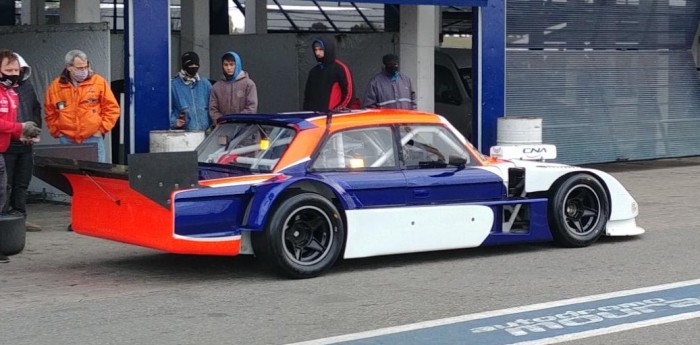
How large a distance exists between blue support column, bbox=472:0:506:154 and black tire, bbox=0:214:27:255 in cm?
751

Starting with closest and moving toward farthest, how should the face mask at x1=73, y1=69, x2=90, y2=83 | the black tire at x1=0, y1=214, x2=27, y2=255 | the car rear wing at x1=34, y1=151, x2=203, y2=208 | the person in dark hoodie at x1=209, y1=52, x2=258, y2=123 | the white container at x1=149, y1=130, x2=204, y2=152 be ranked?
1. the car rear wing at x1=34, y1=151, x2=203, y2=208
2. the black tire at x1=0, y1=214, x2=27, y2=255
3. the face mask at x1=73, y1=69, x2=90, y2=83
4. the white container at x1=149, y1=130, x2=204, y2=152
5. the person in dark hoodie at x1=209, y1=52, x2=258, y2=123

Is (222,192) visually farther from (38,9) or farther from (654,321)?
(38,9)

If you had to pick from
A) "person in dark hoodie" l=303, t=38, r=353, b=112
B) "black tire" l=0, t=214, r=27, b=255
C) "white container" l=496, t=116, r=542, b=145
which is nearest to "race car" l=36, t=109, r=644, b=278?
"black tire" l=0, t=214, r=27, b=255

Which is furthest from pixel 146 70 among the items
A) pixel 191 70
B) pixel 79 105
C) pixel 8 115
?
pixel 8 115

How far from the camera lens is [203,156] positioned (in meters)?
9.93

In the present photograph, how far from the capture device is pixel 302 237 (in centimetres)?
897

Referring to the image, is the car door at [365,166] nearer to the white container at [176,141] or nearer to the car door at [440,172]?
the car door at [440,172]

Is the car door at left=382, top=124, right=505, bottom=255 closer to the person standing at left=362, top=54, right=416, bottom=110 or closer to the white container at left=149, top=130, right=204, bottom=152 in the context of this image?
the white container at left=149, top=130, right=204, bottom=152

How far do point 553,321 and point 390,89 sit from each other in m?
6.85

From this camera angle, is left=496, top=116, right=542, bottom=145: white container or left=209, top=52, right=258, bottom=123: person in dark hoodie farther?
left=496, top=116, right=542, bottom=145: white container

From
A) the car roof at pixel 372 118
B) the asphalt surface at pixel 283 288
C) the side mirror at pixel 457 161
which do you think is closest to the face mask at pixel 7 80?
the asphalt surface at pixel 283 288

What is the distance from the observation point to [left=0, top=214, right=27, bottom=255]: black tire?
990 cm

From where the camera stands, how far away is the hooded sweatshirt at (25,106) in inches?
419

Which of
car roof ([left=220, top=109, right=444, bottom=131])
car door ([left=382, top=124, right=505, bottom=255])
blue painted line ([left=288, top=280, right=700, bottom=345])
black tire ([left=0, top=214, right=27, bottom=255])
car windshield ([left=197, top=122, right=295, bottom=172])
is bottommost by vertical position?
blue painted line ([left=288, top=280, right=700, bottom=345])
